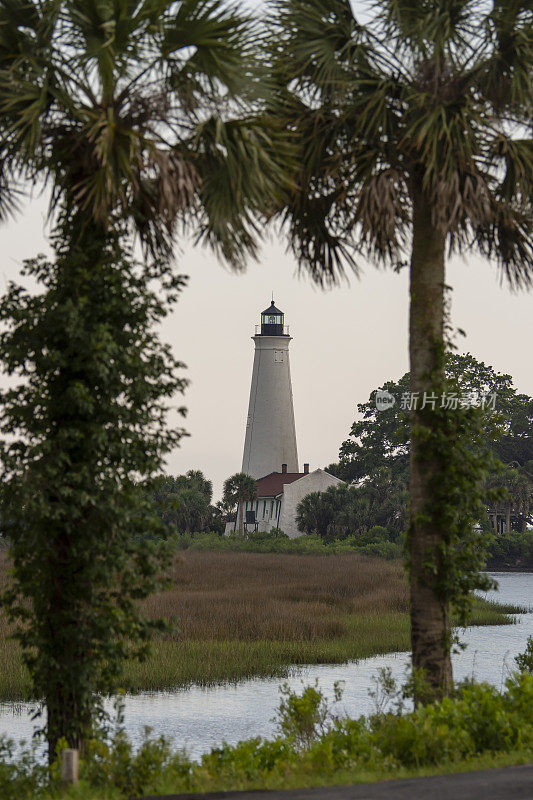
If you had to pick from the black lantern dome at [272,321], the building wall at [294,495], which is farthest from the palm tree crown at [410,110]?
the black lantern dome at [272,321]

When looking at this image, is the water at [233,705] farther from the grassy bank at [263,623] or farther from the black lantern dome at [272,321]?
the black lantern dome at [272,321]

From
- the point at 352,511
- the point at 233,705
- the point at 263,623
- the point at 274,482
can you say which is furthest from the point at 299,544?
the point at 233,705

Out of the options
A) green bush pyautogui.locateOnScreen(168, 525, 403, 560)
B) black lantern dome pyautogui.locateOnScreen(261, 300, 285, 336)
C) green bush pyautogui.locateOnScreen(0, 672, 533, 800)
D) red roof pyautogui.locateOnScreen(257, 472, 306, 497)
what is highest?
black lantern dome pyautogui.locateOnScreen(261, 300, 285, 336)

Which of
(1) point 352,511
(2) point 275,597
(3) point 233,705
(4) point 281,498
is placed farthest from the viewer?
(4) point 281,498

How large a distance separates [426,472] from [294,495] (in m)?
65.3

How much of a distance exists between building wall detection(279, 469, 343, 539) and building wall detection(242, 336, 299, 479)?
630 cm

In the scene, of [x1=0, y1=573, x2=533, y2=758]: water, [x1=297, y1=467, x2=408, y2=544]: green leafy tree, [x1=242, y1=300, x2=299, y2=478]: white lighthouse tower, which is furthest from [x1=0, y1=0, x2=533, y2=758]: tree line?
[x1=242, y1=300, x2=299, y2=478]: white lighthouse tower

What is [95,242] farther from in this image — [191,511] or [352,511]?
[191,511]

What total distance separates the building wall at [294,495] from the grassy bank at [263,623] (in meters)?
32.5

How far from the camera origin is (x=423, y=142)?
1270cm

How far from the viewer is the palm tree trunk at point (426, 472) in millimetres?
12445

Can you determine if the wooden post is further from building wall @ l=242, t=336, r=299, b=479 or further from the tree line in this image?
building wall @ l=242, t=336, r=299, b=479

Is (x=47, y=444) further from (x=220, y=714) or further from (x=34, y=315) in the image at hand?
(x=220, y=714)

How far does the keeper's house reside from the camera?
77.8 metres
